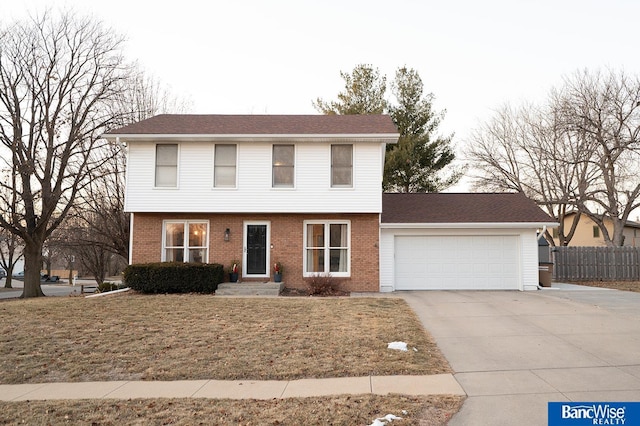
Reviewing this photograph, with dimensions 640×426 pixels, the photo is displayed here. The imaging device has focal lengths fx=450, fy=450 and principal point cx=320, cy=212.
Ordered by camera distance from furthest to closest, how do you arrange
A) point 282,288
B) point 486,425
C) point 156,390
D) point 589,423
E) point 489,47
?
point 489,47, point 282,288, point 156,390, point 486,425, point 589,423

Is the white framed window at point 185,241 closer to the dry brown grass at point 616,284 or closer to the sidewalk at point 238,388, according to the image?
the sidewalk at point 238,388

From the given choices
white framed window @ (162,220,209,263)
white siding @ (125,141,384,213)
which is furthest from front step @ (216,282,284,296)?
white siding @ (125,141,384,213)

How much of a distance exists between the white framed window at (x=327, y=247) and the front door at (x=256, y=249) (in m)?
1.41

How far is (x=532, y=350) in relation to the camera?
7465 millimetres

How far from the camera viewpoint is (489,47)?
1636 cm

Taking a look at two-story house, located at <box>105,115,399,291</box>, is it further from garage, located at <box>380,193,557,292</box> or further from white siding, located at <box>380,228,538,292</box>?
garage, located at <box>380,193,557,292</box>

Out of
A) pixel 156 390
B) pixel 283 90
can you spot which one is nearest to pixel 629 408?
pixel 156 390

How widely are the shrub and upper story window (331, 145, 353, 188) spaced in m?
3.23

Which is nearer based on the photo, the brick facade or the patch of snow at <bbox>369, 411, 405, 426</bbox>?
the patch of snow at <bbox>369, 411, 405, 426</bbox>

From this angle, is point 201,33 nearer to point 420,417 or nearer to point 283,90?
point 283,90

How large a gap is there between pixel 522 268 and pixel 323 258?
7.08 meters

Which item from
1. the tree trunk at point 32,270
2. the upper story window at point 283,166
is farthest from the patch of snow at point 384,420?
the tree trunk at point 32,270

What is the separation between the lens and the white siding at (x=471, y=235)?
15.9m

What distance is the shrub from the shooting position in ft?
48.2
